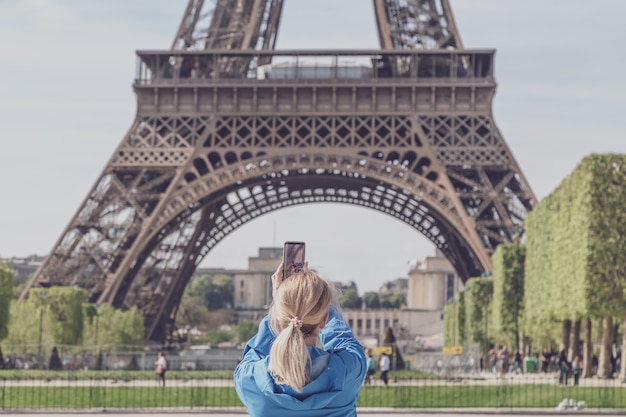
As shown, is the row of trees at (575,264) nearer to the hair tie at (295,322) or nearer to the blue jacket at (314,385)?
the blue jacket at (314,385)

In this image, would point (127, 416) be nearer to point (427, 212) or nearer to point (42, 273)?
point (42, 273)

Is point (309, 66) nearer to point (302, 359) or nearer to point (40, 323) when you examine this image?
point (40, 323)

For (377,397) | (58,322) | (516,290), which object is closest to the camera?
(377,397)

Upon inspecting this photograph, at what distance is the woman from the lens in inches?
149

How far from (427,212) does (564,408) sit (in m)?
35.4

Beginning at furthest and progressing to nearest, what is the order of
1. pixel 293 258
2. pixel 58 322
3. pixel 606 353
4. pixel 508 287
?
pixel 58 322 < pixel 508 287 < pixel 606 353 < pixel 293 258

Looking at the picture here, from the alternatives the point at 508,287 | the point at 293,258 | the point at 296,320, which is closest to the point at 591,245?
the point at 508,287

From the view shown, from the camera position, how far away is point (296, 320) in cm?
385

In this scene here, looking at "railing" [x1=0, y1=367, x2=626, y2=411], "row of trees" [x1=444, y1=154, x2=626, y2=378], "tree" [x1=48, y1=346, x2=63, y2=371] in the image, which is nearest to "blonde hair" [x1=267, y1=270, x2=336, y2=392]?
"railing" [x1=0, y1=367, x2=626, y2=411]

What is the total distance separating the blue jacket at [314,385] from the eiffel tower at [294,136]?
43.2 metres

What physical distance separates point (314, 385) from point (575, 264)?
3106 centimetres

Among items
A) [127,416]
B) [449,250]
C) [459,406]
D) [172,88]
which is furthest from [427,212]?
[127,416]

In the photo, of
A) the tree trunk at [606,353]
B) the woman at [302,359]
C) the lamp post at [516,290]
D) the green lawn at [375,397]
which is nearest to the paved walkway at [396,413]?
the green lawn at [375,397]

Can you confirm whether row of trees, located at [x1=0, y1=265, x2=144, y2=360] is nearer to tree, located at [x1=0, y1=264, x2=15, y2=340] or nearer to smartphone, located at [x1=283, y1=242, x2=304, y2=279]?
tree, located at [x1=0, y1=264, x2=15, y2=340]
